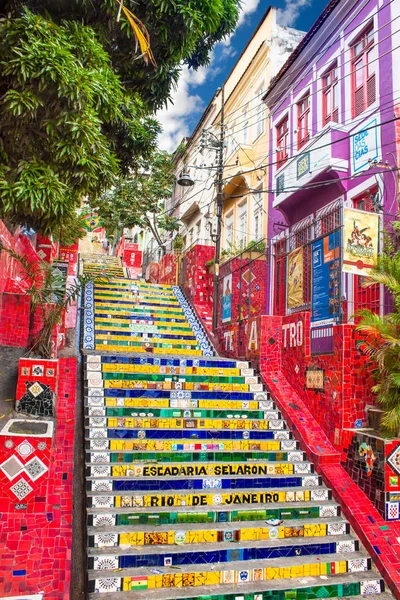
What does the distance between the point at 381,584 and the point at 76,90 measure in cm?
556

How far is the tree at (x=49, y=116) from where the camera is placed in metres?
4.30

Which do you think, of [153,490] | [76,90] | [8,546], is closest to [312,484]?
[153,490]

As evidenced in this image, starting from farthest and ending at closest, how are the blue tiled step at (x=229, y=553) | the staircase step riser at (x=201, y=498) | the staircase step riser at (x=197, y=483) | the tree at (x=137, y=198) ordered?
1. the tree at (x=137, y=198)
2. the staircase step riser at (x=197, y=483)
3. the staircase step riser at (x=201, y=498)
4. the blue tiled step at (x=229, y=553)

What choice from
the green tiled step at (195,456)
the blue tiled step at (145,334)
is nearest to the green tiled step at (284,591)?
the green tiled step at (195,456)

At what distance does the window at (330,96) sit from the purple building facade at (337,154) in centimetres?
2

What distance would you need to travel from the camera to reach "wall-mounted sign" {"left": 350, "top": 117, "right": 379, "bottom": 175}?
8578 millimetres

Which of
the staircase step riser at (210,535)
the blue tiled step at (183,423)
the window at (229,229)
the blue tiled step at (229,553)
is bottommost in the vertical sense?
the blue tiled step at (229,553)

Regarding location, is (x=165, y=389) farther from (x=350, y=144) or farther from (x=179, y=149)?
(x=179, y=149)

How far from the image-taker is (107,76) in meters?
5.07

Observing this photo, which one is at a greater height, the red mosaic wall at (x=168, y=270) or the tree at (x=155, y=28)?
the tree at (x=155, y=28)

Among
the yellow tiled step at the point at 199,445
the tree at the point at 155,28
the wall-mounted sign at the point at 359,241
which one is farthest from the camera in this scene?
the wall-mounted sign at the point at 359,241

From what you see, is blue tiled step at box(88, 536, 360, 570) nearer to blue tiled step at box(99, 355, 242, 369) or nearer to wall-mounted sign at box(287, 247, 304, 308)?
blue tiled step at box(99, 355, 242, 369)

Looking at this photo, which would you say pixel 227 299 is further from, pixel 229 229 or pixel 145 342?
pixel 229 229

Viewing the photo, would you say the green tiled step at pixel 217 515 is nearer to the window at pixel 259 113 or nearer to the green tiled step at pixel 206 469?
the green tiled step at pixel 206 469
